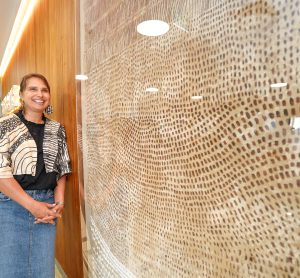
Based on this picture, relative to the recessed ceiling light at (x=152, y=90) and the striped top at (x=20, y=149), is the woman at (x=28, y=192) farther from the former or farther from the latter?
the recessed ceiling light at (x=152, y=90)

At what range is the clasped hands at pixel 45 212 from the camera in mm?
1263

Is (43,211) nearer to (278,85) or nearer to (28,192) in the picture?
(28,192)

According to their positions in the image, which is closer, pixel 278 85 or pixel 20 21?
pixel 278 85

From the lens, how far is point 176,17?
2.13 ft

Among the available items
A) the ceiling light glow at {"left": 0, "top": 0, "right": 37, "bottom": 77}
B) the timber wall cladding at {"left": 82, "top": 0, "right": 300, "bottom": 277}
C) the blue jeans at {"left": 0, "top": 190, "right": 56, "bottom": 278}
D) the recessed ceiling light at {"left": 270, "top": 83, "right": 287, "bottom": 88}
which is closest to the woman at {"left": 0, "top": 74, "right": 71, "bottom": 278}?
the blue jeans at {"left": 0, "top": 190, "right": 56, "bottom": 278}

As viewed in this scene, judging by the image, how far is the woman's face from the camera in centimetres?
139

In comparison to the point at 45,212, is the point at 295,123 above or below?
above

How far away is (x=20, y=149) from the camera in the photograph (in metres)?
1.28

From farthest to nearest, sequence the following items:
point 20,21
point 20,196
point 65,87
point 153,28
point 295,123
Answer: point 20,21 < point 65,87 < point 20,196 < point 153,28 < point 295,123

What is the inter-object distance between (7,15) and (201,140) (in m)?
3.60

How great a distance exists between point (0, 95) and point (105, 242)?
640 cm

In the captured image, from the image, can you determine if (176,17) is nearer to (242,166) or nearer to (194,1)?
(194,1)

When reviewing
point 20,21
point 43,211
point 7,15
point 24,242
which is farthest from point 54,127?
point 7,15

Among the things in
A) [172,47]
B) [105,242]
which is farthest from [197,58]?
[105,242]
